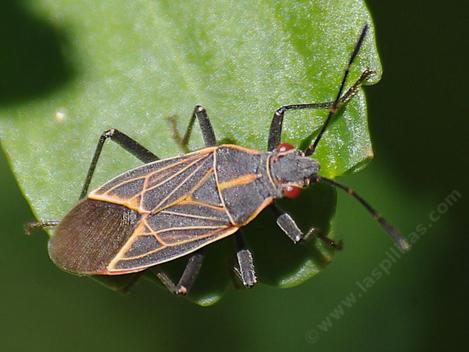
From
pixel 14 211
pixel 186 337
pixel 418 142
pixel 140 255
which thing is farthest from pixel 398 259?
pixel 14 211

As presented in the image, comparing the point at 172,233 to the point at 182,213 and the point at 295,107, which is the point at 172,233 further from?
the point at 295,107

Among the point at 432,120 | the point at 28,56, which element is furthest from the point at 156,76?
the point at 432,120

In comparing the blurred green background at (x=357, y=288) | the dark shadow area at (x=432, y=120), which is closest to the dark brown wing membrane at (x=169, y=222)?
the blurred green background at (x=357, y=288)

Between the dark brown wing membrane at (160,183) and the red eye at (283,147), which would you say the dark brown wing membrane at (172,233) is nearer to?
the dark brown wing membrane at (160,183)

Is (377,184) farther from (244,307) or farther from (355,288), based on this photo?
(244,307)

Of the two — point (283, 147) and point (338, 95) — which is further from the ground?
point (338, 95)

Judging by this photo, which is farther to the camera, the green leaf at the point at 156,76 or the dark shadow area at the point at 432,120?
the dark shadow area at the point at 432,120
